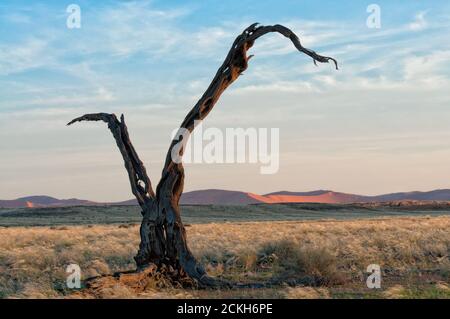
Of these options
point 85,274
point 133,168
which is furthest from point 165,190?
point 85,274

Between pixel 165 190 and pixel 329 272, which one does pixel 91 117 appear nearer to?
pixel 165 190

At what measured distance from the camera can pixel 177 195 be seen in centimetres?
1248

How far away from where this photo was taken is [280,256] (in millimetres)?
16203

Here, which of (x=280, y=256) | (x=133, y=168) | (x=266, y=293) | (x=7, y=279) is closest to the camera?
(x=266, y=293)

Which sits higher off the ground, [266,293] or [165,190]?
[165,190]

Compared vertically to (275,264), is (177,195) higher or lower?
higher

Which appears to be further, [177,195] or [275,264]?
[275,264]

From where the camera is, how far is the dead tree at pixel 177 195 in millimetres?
12188

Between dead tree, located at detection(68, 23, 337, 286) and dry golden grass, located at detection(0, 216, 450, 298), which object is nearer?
dry golden grass, located at detection(0, 216, 450, 298)

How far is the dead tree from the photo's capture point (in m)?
12.2

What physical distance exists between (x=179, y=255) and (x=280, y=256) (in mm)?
4424

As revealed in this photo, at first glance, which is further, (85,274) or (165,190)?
(85,274)
